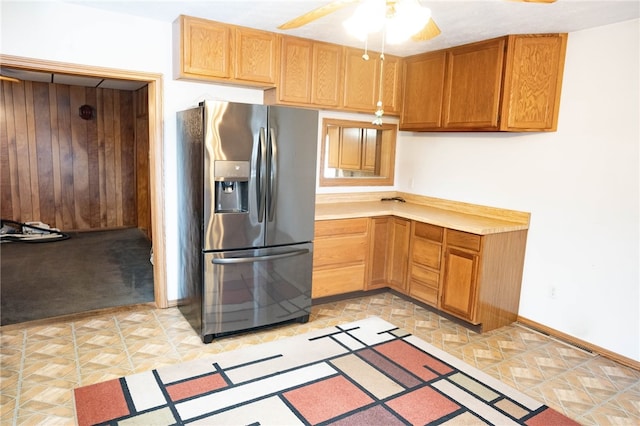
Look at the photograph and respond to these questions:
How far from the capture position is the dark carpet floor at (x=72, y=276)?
3.62m

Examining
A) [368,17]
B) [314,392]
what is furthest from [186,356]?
[368,17]

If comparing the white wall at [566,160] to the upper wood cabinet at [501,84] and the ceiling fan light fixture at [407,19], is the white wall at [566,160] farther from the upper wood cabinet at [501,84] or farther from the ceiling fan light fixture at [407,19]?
the ceiling fan light fixture at [407,19]

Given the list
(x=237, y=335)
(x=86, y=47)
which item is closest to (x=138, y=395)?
(x=237, y=335)

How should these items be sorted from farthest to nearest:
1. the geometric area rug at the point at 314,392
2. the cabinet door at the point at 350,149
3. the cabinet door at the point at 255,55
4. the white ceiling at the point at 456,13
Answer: the cabinet door at the point at 350,149
the cabinet door at the point at 255,55
the white ceiling at the point at 456,13
the geometric area rug at the point at 314,392

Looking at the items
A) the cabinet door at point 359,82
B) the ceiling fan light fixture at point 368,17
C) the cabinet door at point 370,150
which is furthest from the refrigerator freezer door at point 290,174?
the cabinet door at point 370,150

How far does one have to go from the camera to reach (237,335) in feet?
10.6

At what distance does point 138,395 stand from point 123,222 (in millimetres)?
5258

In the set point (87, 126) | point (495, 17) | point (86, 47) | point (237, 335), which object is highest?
point (495, 17)

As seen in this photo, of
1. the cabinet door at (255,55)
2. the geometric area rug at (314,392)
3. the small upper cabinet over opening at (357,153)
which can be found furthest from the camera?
the small upper cabinet over opening at (357,153)

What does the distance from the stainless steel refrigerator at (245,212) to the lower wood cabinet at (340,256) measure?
31cm

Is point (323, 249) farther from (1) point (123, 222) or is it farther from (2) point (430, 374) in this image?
(1) point (123, 222)

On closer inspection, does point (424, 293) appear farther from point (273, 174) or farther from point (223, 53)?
point (223, 53)

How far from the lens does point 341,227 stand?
3.77 m

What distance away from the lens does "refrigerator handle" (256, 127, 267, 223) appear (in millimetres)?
3010
